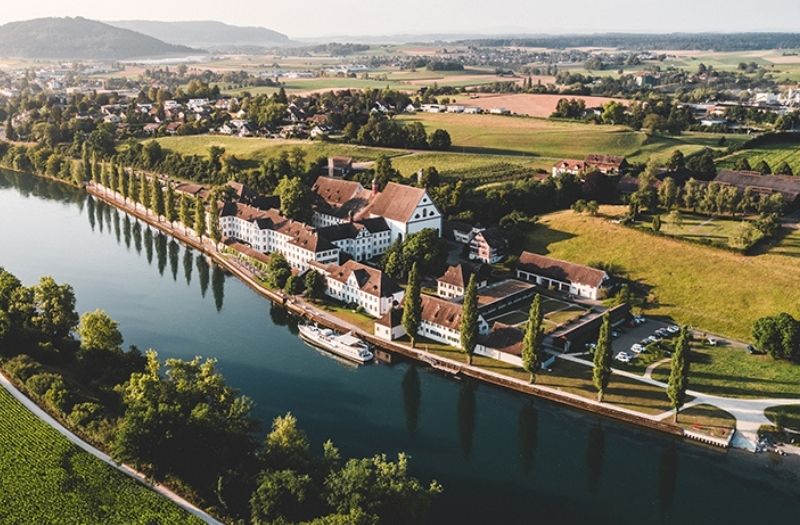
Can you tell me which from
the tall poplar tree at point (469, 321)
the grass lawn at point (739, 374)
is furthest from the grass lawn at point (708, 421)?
the tall poplar tree at point (469, 321)

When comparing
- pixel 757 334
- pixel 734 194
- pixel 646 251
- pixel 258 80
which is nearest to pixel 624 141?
pixel 734 194

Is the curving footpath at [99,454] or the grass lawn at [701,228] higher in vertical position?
the grass lawn at [701,228]

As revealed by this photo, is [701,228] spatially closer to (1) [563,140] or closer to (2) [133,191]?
(1) [563,140]

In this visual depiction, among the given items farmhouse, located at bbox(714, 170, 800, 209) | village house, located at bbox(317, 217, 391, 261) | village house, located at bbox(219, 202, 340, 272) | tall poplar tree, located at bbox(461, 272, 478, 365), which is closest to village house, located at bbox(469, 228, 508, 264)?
village house, located at bbox(317, 217, 391, 261)

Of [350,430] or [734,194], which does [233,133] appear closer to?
[734,194]

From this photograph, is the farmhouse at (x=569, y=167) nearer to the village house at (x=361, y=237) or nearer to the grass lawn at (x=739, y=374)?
the village house at (x=361, y=237)

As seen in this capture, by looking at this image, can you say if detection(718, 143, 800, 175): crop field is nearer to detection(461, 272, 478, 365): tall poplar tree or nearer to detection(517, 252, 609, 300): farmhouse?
detection(517, 252, 609, 300): farmhouse
